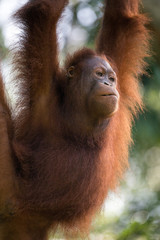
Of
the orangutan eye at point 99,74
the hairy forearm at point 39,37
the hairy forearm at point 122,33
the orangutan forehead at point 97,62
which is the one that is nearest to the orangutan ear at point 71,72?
the orangutan forehead at point 97,62

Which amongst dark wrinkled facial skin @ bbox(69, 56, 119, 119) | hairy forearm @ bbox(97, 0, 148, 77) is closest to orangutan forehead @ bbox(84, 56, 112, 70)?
dark wrinkled facial skin @ bbox(69, 56, 119, 119)

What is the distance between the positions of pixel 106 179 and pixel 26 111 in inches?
51.0

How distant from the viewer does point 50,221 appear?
17.0 feet

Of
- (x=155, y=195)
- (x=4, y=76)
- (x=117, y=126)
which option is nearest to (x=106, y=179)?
(x=117, y=126)

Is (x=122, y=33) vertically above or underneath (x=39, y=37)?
underneath

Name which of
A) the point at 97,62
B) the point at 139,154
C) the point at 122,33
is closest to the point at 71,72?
the point at 97,62

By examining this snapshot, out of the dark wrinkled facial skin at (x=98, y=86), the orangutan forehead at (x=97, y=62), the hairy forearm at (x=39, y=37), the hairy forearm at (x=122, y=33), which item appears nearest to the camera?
the hairy forearm at (x=39, y=37)

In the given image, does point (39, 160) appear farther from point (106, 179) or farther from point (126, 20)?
point (126, 20)

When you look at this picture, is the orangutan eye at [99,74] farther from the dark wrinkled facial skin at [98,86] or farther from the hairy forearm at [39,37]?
the hairy forearm at [39,37]

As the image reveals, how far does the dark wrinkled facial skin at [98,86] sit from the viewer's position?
518 centimetres

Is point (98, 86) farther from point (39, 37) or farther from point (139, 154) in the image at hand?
point (139, 154)

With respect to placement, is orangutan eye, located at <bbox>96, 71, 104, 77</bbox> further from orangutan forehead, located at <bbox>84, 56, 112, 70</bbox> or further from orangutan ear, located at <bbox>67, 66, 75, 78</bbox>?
orangutan ear, located at <bbox>67, 66, 75, 78</bbox>

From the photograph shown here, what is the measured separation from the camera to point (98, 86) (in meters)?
5.29

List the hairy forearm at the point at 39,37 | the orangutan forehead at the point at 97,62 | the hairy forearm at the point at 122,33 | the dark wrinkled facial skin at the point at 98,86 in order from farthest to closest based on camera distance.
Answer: the hairy forearm at the point at 122,33, the orangutan forehead at the point at 97,62, the dark wrinkled facial skin at the point at 98,86, the hairy forearm at the point at 39,37
